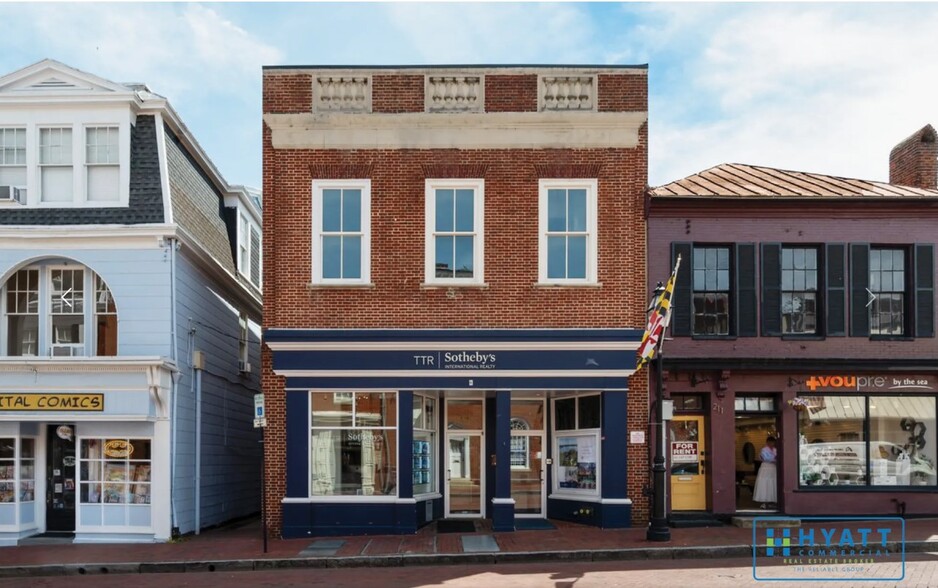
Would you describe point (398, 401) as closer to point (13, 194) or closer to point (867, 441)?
point (13, 194)

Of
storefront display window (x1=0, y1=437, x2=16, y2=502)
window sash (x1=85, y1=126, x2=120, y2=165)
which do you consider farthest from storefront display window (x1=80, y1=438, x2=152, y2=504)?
window sash (x1=85, y1=126, x2=120, y2=165)

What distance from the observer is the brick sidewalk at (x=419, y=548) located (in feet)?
47.6

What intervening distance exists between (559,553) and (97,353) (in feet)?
32.3

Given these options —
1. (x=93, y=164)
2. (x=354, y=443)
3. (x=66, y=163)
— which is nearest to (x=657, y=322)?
(x=354, y=443)

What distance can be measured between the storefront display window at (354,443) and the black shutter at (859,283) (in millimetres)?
9521

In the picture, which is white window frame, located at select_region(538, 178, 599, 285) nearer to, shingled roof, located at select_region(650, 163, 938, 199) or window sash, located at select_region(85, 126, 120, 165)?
shingled roof, located at select_region(650, 163, 938, 199)

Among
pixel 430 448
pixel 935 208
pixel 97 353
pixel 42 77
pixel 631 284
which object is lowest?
pixel 430 448

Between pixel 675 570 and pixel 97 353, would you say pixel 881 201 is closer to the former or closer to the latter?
pixel 675 570

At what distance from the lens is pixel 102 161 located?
17.7 meters

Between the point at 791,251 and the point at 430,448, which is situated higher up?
the point at 791,251

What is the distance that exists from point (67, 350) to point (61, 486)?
2.75 metres

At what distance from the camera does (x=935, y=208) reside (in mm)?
17922

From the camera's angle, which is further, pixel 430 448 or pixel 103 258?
pixel 430 448

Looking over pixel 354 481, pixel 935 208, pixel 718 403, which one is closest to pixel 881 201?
pixel 935 208
